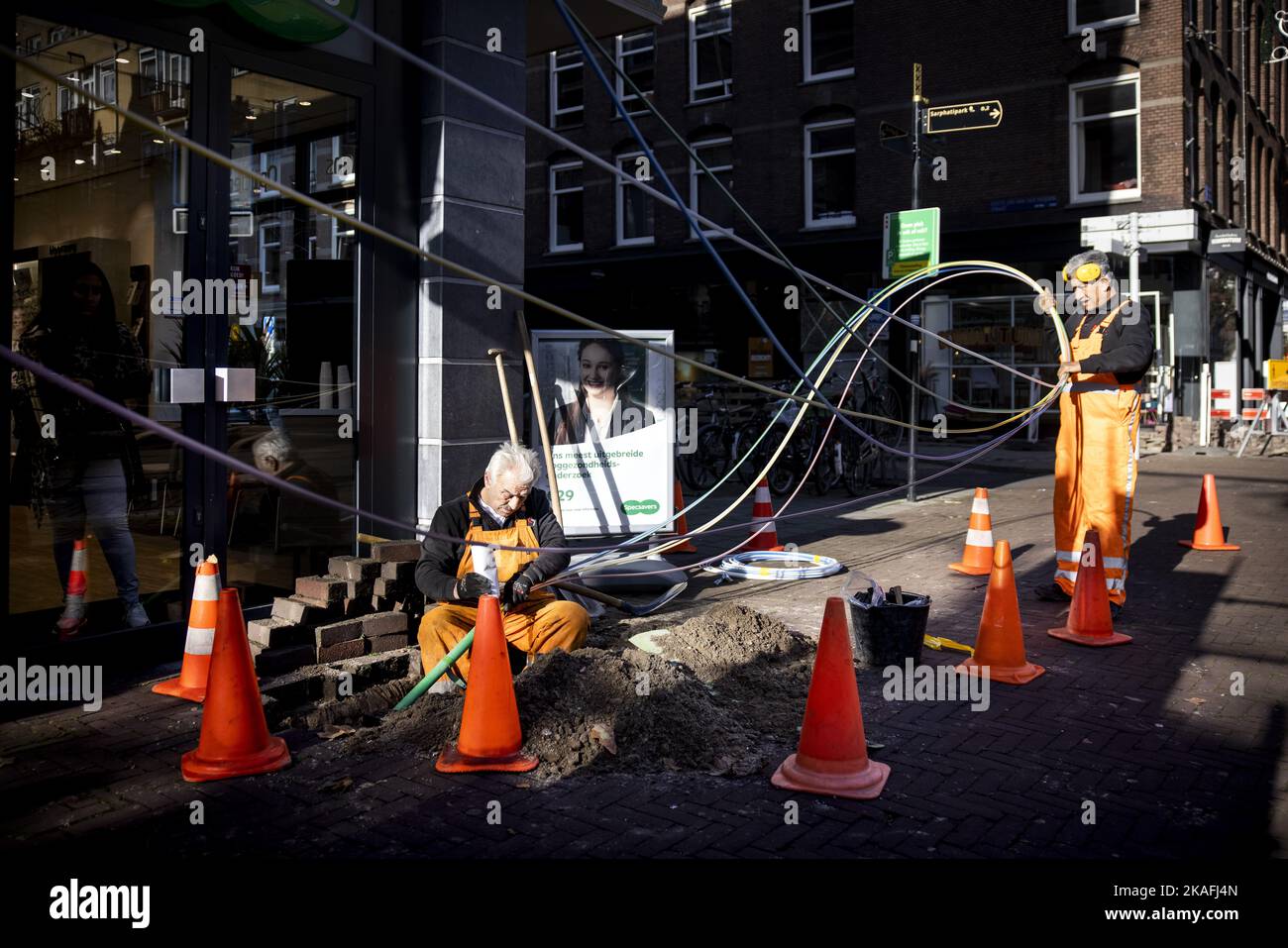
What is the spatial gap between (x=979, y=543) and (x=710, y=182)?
19902 mm

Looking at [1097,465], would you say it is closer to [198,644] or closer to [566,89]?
[198,644]

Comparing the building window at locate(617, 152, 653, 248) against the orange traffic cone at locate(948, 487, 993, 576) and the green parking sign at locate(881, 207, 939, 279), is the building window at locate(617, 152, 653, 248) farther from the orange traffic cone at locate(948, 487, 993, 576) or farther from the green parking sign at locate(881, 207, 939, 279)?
the orange traffic cone at locate(948, 487, 993, 576)

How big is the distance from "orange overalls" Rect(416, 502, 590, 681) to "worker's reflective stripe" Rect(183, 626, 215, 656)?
3.35 ft

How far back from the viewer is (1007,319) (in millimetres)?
24250

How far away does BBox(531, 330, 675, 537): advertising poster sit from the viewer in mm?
8664

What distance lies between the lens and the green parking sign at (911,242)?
504 inches

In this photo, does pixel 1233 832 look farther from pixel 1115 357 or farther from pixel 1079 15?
pixel 1079 15

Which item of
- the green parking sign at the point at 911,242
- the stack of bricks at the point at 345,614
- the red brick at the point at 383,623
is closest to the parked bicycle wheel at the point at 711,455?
the green parking sign at the point at 911,242

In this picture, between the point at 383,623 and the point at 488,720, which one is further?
the point at 383,623

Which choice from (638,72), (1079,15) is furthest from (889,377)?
(638,72)

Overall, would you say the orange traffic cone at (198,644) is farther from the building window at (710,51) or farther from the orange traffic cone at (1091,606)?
the building window at (710,51)

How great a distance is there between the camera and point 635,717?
469 centimetres

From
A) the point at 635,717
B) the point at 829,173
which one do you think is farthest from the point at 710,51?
the point at 635,717
